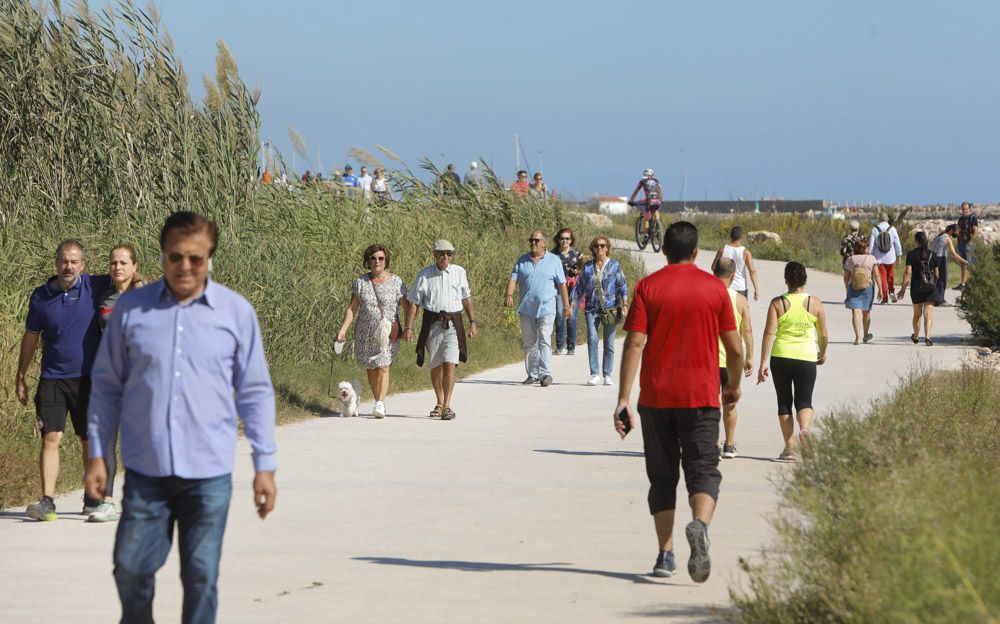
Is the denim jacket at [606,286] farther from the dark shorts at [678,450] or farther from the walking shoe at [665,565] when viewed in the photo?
the walking shoe at [665,565]

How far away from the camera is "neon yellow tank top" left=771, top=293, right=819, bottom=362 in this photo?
1173cm

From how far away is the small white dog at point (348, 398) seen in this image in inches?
582

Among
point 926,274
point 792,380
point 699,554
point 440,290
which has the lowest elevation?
point 699,554

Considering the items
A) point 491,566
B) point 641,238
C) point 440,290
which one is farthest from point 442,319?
point 641,238

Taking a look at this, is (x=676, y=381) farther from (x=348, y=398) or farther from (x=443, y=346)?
(x=348, y=398)

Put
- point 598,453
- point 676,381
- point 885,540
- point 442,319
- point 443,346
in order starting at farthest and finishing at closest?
point 442,319
point 443,346
point 598,453
point 676,381
point 885,540

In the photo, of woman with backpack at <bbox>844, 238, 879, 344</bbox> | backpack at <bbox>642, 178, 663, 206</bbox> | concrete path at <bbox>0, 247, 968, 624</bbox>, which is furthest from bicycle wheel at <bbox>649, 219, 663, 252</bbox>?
concrete path at <bbox>0, 247, 968, 624</bbox>

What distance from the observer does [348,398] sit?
1483 centimetres

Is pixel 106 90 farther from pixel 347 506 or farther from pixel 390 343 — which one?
pixel 347 506

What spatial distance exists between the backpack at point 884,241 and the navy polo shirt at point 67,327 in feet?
74.1

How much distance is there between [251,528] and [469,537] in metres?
1.37

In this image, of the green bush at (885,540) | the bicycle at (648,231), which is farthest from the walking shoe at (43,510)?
the bicycle at (648,231)

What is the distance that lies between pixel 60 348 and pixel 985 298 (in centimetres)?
1648

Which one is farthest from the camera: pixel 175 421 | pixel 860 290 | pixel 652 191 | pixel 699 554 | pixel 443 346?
pixel 652 191
